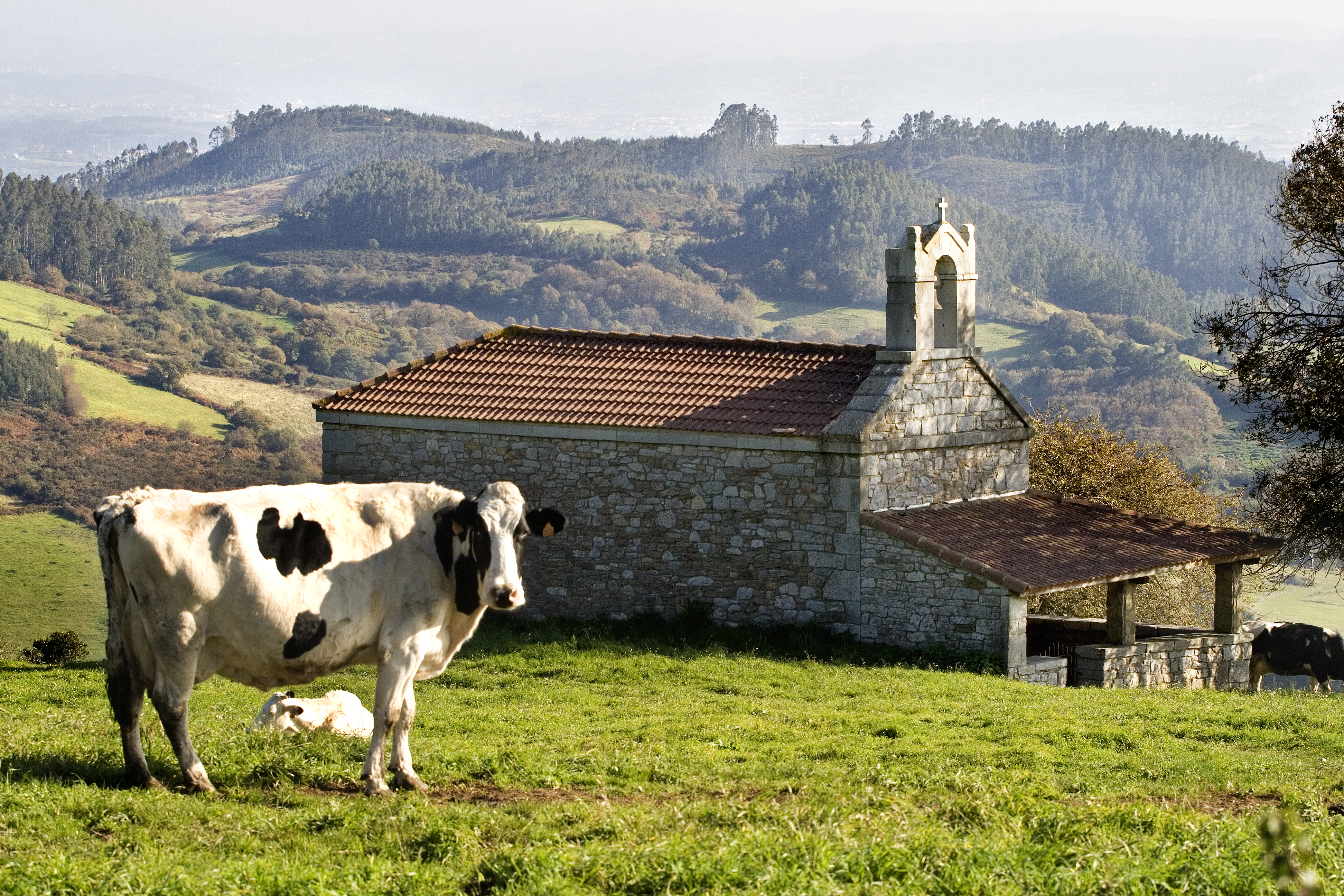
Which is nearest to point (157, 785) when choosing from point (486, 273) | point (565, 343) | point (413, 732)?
point (413, 732)

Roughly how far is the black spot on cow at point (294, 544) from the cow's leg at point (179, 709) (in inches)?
33.3

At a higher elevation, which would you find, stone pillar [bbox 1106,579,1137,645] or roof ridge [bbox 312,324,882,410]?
roof ridge [bbox 312,324,882,410]

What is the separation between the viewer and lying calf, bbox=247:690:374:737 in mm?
13359

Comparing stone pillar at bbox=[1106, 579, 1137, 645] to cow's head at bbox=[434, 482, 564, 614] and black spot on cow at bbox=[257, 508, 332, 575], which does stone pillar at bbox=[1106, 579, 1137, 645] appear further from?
black spot on cow at bbox=[257, 508, 332, 575]

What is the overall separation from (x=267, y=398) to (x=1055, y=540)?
10448 cm

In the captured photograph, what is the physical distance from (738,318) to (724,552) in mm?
150498

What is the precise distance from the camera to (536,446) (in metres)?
22.8

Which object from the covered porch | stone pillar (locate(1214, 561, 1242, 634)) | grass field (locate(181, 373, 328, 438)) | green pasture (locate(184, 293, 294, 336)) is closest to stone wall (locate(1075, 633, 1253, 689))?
the covered porch

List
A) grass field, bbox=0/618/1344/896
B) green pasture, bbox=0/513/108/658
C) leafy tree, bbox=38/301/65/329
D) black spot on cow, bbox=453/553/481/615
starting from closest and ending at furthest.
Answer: grass field, bbox=0/618/1344/896, black spot on cow, bbox=453/553/481/615, green pasture, bbox=0/513/108/658, leafy tree, bbox=38/301/65/329

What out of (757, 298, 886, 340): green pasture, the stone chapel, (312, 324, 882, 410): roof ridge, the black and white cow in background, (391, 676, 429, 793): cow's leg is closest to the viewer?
(391, 676, 429, 793): cow's leg

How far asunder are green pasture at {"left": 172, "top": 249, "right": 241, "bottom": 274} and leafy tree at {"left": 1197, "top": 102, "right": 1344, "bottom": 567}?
165421mm

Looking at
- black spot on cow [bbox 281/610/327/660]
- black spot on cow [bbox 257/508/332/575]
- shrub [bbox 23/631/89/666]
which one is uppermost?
black spot on cow [bbox 257/508/332/575]

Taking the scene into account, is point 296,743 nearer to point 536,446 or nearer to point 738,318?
point 536,446

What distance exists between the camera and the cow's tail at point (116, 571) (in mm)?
9383
